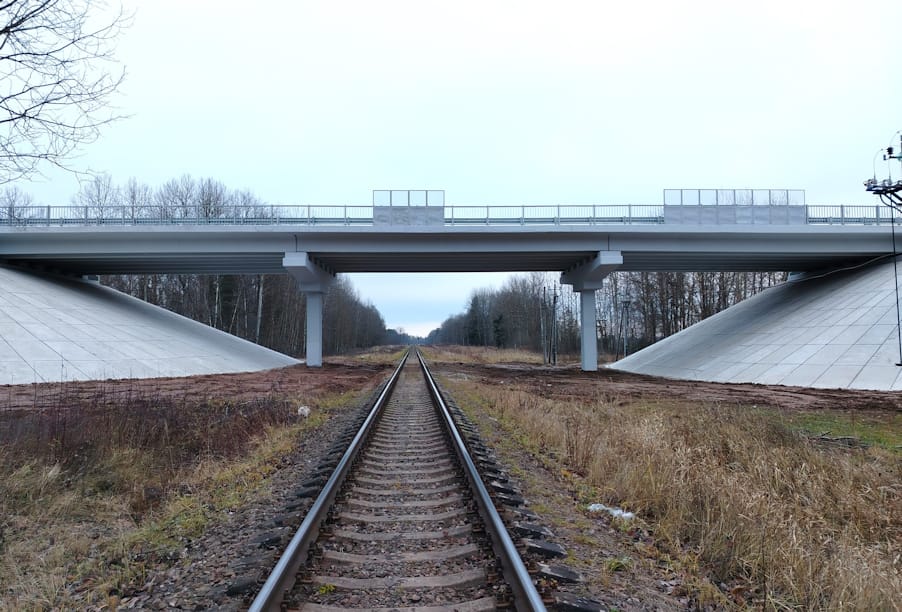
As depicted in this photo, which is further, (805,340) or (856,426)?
(805,340)

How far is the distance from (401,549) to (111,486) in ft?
17.6

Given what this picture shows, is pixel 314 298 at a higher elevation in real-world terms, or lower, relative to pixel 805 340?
higher

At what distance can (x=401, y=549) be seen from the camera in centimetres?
466

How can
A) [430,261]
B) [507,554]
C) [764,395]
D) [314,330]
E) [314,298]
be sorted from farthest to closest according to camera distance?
[314,298], [314,330], [430,261], [764,395], [507,554]

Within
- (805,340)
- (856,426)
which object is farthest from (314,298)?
(856,426)

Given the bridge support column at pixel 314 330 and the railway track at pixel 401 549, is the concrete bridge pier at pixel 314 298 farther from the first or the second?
the railway track at pixel 401 549

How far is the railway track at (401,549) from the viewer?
3.64 m

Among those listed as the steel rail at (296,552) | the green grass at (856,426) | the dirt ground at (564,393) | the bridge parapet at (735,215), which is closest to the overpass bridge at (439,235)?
the bridge parapet at (735,215)

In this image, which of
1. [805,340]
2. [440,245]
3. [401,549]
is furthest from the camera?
[440,245]

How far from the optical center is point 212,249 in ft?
100

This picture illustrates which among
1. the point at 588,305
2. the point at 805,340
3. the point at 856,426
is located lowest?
the point at 856,426

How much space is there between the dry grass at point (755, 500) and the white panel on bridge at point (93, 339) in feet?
70.3

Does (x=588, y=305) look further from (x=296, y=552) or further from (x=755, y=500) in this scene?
(x=296, y=552)

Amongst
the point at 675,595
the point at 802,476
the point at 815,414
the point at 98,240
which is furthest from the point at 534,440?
the point at 98,240
